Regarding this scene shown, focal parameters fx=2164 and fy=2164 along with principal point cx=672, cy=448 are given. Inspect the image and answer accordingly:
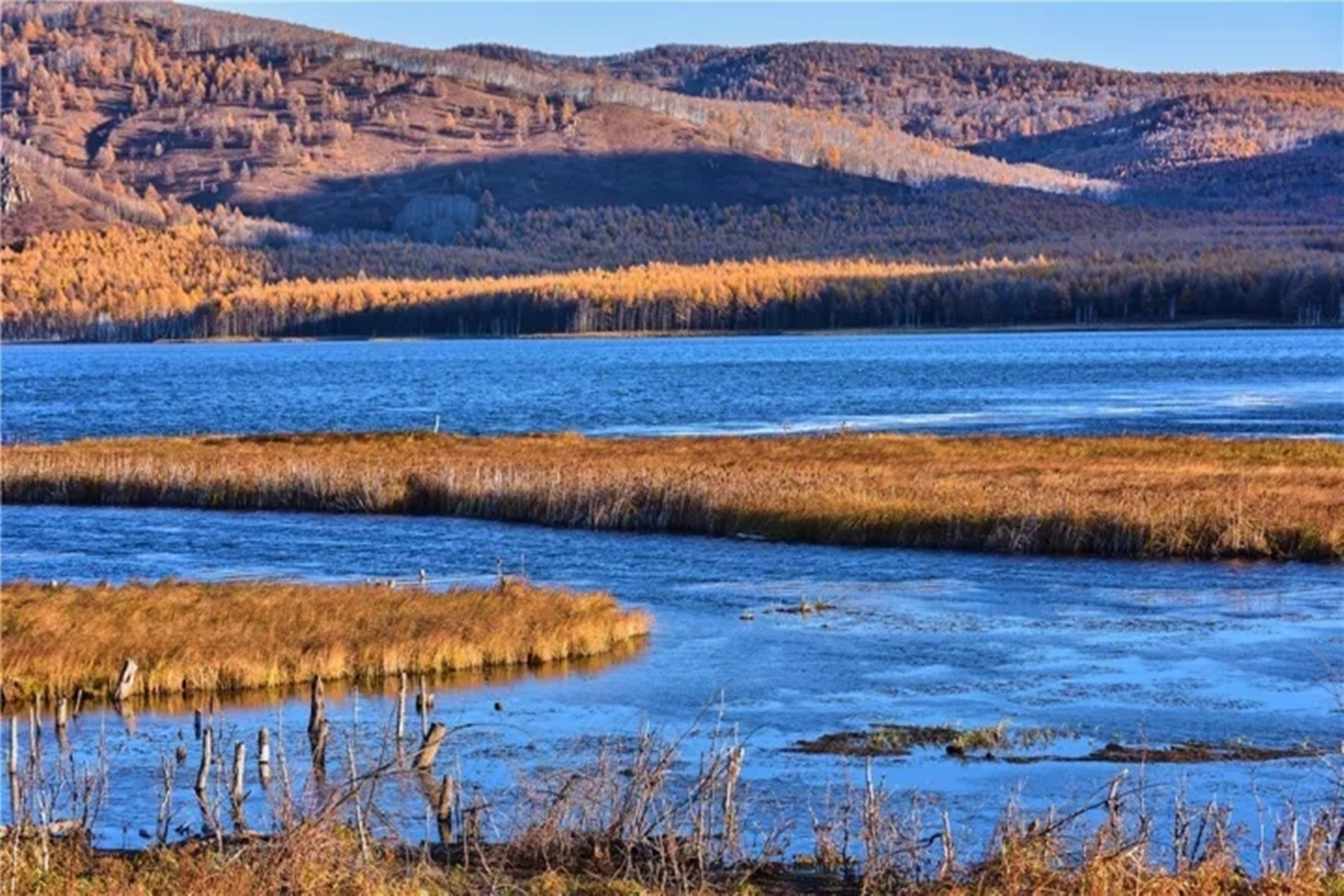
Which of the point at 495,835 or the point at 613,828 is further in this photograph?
the point at 495,835

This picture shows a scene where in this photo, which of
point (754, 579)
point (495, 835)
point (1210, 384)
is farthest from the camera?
point (1210, 384)

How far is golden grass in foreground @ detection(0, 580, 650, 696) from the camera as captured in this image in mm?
32469

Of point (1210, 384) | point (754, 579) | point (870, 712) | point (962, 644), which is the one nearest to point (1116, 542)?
point (754, 579)

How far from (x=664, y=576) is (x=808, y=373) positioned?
110 metres

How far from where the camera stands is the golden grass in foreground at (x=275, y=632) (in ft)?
107

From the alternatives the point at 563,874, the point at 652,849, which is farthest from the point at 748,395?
the point at 563,874

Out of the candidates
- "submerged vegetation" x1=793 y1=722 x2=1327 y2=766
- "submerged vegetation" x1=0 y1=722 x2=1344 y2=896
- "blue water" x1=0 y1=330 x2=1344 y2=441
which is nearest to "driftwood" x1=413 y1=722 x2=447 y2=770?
"submerged vegetation" x1=0 y1=722 x2=1344 y2=896

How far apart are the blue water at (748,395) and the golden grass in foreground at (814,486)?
18223 millimetres

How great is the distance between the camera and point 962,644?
3644 centimetres

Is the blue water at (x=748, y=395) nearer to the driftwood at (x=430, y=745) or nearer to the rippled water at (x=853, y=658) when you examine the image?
the rippled water at (x=853, y=658)

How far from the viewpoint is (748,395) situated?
412ft

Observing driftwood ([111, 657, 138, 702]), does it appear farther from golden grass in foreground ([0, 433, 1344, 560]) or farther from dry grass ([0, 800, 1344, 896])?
golden grass in foreground ([0, 433, 1344, 560])

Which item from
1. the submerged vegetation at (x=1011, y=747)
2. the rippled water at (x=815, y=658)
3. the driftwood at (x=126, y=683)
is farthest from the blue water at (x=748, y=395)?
the driftwood at (x=126, y=683)

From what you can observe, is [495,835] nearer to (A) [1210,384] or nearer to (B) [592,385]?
(A) [1210,384]
